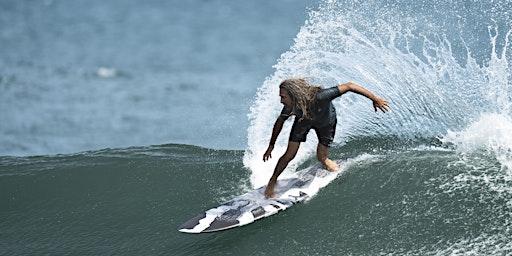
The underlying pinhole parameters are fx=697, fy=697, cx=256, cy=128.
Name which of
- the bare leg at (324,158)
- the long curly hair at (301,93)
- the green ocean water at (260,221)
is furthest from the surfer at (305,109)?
the green ocean water at (260,221)

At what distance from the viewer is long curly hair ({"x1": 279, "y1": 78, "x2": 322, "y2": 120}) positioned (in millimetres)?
6863

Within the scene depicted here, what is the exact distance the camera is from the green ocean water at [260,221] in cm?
644

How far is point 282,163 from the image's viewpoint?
718 centimetres

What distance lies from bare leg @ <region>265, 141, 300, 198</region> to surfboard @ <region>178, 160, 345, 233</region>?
82 millimetres

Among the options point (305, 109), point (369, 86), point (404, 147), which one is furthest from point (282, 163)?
point (369, 86)

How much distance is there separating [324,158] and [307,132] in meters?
0.64

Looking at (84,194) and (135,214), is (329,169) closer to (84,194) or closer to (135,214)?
(135,214)

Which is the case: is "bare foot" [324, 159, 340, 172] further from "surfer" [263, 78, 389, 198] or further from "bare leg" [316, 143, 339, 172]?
"surfer" [263, 78, 389, 198]

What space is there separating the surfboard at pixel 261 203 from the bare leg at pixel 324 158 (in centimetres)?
5

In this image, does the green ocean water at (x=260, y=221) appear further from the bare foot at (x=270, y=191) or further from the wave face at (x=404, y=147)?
the bare foot at (x=270, y=191)

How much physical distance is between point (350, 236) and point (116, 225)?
99.0 inches

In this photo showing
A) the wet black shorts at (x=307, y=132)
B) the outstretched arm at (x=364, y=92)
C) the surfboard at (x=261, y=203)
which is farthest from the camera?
the wet black shorts at (x=307, y=132)

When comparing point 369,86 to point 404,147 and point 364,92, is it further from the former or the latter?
point 364,92

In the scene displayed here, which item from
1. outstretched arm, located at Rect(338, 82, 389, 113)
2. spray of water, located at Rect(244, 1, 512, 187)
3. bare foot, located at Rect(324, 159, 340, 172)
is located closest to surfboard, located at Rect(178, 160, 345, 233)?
bare foot, located at Rect(324, 159, 340, 172)
